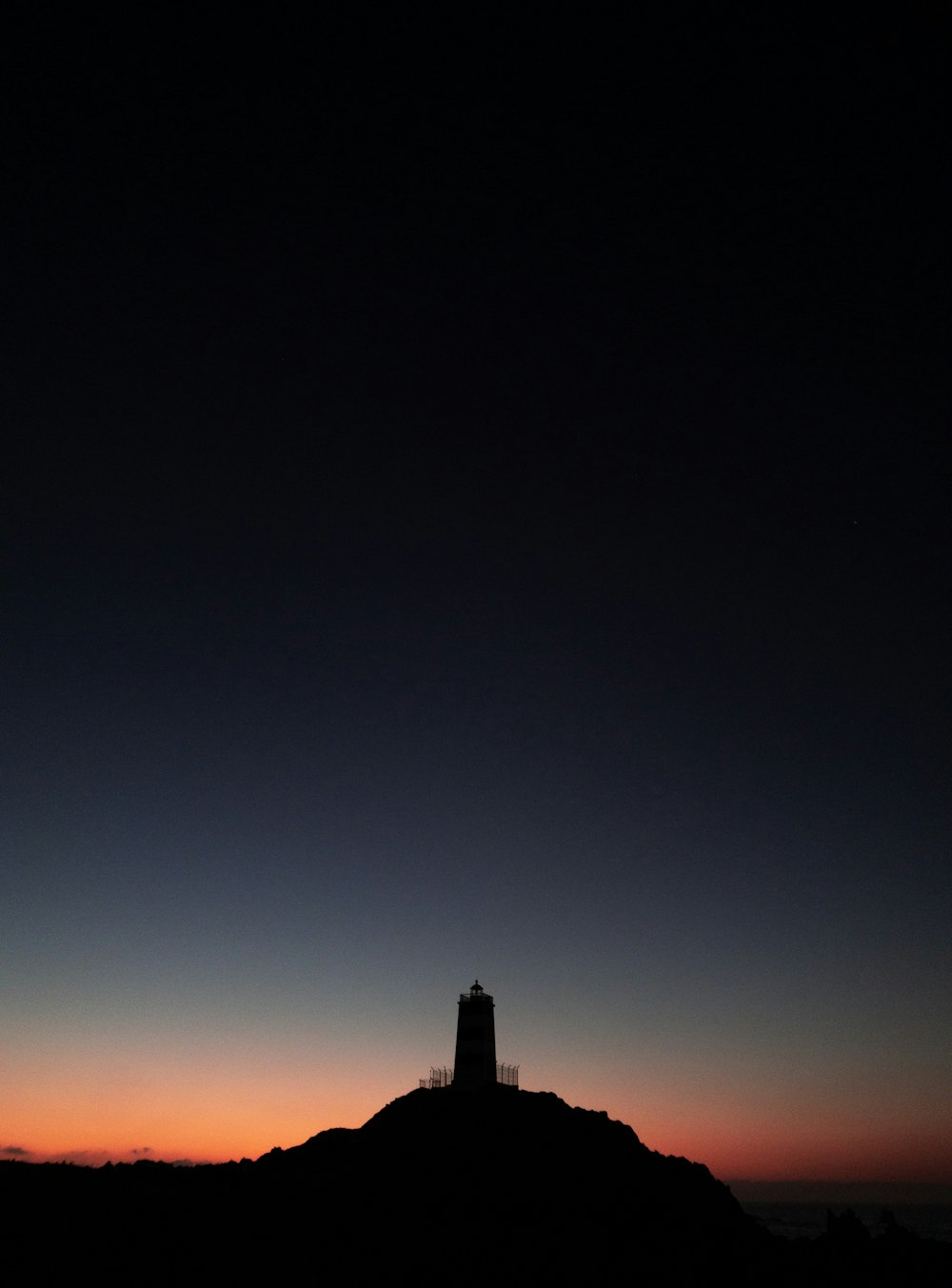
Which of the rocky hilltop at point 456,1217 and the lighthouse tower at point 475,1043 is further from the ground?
the lighthouse tower at point 475,1043

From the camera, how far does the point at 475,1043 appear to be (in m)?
56.2

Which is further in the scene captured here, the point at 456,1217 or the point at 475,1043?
the point at 475,1043

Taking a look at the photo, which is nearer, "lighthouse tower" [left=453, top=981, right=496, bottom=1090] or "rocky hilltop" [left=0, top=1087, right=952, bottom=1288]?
"rocky hilltop" [left=0, top=1087, right=952, bottom=1288]

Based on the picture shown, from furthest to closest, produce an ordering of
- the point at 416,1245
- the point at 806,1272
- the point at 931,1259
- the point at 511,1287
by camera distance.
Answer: the point at 931,1259 → the point at 806,1272 → the point at 416,1245 → the point at 511,1287

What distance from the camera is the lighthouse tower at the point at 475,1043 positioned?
5497 centimetres

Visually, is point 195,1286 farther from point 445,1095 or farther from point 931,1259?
point 931,1259

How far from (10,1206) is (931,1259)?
166 feet

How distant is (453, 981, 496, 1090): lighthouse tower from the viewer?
55.0m

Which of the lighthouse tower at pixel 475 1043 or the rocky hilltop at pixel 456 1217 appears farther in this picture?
the lighthouse tower at pixel 475 1043

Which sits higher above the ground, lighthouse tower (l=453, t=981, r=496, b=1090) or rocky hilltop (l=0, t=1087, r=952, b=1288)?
lighthouse tower (l=453, t=981, r=496, b=1090)

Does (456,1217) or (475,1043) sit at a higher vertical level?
(475,1043)

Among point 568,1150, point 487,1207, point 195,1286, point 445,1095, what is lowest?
point 195,1286

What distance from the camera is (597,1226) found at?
41531mm

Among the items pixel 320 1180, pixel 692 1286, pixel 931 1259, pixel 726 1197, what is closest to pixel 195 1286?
pixel 320 1180
